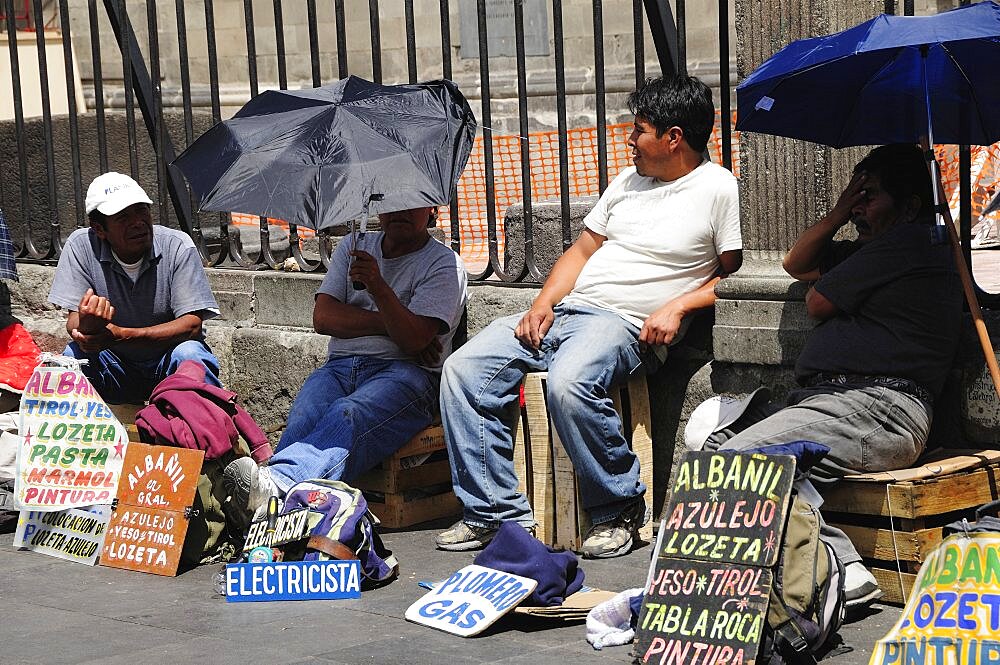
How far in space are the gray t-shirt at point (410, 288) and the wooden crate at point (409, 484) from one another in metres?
0.33

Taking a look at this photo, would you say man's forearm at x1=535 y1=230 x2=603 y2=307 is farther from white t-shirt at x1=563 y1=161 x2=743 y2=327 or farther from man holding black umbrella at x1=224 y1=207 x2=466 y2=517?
man holding black umbrella at x1=224 y1=207 x2=466 y2=517

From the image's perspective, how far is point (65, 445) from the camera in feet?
18.6

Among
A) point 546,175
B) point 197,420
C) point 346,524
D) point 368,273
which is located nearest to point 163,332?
point 197,420

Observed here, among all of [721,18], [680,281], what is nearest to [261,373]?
[680,281]

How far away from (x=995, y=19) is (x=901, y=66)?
479 mm

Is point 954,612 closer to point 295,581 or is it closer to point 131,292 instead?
point 295,581

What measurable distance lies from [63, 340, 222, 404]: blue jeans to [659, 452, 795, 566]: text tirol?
2656mm

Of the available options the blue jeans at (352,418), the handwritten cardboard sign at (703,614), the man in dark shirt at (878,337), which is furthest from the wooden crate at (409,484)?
the handwritten cardboard sign at (703,614)

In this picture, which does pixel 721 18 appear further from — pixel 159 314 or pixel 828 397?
pixel 159 314

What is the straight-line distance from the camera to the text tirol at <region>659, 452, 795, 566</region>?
3934mm

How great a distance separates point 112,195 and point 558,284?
6.69 feet

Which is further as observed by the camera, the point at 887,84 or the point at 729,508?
the point at 887,84

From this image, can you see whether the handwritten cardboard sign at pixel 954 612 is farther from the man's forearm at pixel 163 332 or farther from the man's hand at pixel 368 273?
the man's forearm at pixel 163 332

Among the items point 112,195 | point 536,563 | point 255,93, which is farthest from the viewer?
point 255,93
